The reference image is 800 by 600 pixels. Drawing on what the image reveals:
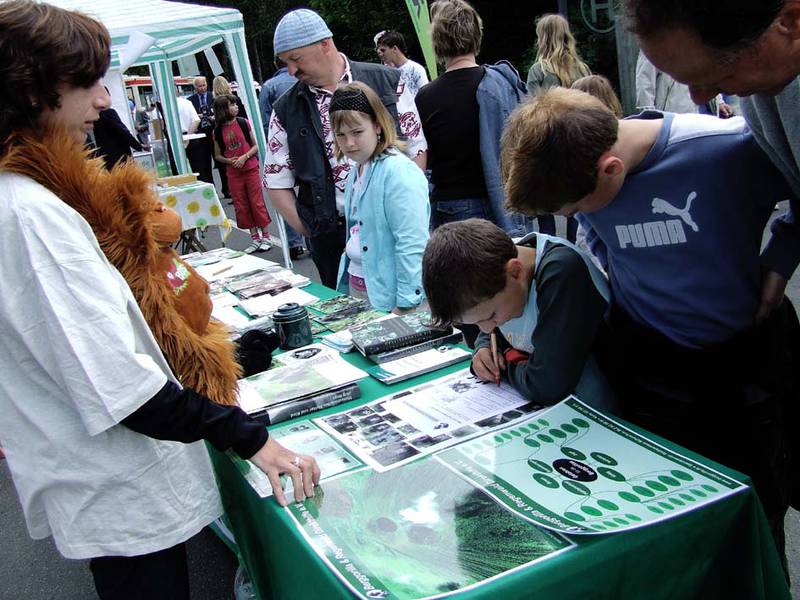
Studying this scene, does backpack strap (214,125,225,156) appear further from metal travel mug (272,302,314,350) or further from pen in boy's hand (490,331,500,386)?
pen in boy's hand (490,331,500,386)

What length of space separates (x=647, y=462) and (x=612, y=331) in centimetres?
36

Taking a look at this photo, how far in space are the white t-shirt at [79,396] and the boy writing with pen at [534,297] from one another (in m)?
0.60

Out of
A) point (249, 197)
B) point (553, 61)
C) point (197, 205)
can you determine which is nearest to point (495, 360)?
point (553, 61)

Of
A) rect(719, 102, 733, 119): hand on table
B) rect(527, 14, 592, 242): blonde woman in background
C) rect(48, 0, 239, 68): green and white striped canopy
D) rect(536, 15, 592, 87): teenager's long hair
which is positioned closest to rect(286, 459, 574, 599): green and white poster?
rect(527, 14, 592, 242): blonde woman in background

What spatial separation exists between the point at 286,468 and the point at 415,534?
31cm

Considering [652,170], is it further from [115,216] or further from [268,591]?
[268,591]

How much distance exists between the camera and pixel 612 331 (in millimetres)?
1476

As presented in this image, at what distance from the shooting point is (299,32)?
2.81m

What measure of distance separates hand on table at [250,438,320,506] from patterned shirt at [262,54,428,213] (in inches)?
74.6

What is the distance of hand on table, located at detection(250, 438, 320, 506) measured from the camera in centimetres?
124

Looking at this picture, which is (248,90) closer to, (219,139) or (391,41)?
(391,41)

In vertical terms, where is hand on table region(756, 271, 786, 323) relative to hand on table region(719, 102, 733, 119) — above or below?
below

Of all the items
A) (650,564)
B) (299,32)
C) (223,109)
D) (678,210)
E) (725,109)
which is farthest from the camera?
(223,109)

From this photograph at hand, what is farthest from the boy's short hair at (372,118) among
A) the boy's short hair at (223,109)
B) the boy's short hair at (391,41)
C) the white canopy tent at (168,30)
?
the boy's short hair at (223,109)
